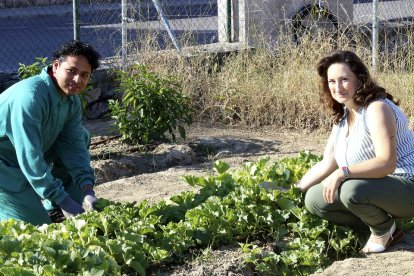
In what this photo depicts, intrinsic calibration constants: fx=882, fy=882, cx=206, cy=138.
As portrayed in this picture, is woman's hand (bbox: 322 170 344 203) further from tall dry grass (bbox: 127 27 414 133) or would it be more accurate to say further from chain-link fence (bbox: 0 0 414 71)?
chain-link fence (bbox: 0 0 414 71)

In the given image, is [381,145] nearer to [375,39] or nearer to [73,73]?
[73,73]

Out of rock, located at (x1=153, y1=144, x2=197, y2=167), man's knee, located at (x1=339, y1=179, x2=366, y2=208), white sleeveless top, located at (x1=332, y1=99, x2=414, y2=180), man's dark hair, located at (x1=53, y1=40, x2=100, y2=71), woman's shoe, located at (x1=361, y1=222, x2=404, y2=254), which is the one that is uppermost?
man's dark hair, located at (x1=53, y1=40, x2=100, y2=71)

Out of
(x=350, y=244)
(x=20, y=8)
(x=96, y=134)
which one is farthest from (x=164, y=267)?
(x=20, y=8)

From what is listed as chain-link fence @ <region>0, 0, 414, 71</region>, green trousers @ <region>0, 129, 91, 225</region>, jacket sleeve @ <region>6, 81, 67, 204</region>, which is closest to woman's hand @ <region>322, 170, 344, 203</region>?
jacket sleeve @ <region>6, 81, 67, 204</region>

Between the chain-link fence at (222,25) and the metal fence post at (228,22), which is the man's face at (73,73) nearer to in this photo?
the chain-link fence at (222,25)

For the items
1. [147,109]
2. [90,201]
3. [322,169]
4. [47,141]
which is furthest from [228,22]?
[90,201]

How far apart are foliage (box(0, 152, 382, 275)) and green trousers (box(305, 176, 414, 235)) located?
0.40ft

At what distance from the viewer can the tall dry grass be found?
28.2 feet

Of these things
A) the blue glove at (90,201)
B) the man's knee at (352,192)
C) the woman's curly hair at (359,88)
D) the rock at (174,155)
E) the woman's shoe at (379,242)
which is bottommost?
the woman's shoe at (379,242)

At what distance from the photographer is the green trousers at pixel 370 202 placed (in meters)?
4.70

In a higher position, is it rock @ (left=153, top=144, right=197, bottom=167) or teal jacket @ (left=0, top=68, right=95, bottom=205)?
teal jacket @ (left=0, top=68, right=95, bottom=205)

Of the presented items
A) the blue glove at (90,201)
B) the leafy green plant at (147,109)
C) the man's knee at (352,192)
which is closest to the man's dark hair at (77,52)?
the blue glove at (90,201)

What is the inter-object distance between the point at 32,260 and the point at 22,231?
486 millimetres

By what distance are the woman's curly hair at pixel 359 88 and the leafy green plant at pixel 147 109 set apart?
2.79 m
